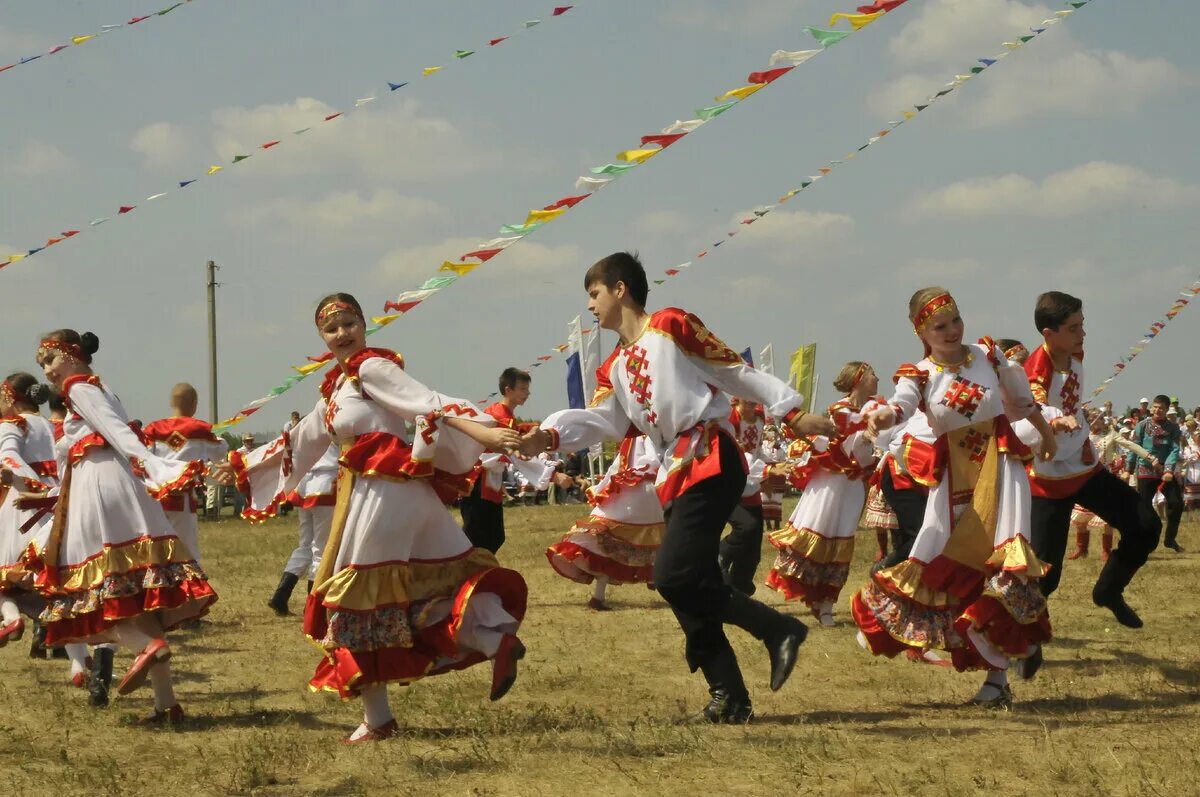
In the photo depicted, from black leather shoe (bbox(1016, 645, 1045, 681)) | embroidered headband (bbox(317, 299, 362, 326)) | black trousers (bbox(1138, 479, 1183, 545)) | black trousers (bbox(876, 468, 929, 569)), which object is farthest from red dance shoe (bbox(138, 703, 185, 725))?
black trousers (bbox(1138, 479, 1183, 545))

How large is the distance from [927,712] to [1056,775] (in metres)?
1.57

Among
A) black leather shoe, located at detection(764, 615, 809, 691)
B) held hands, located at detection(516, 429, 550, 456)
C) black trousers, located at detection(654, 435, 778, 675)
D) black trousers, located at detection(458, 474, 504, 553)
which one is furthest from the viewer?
black trousers, located at detection(458, 474, 504, 553)

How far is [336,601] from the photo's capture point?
579cm

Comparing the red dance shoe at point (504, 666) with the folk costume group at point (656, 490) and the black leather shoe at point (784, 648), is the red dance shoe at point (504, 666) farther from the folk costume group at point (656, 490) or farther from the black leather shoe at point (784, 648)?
the black leather shoe at point (784, 648)

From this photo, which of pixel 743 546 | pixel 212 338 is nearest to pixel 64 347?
pixel 743 546

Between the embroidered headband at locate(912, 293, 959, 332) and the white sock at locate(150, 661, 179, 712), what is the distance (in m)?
3.86

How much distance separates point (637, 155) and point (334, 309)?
75.1 inches

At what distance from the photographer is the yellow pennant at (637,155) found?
7.19 metres

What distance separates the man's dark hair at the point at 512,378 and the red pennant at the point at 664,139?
163 inches

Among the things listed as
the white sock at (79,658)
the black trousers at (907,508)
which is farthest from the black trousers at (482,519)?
the white sock at (79,658)

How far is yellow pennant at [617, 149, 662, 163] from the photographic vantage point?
7.19 metres

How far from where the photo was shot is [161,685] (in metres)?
6.55

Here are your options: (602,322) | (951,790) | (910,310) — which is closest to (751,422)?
(910,310)

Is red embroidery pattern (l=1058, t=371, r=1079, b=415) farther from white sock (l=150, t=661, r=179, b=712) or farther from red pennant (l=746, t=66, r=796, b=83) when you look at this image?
white sock (l=150, t=661, r=179, b=712)
